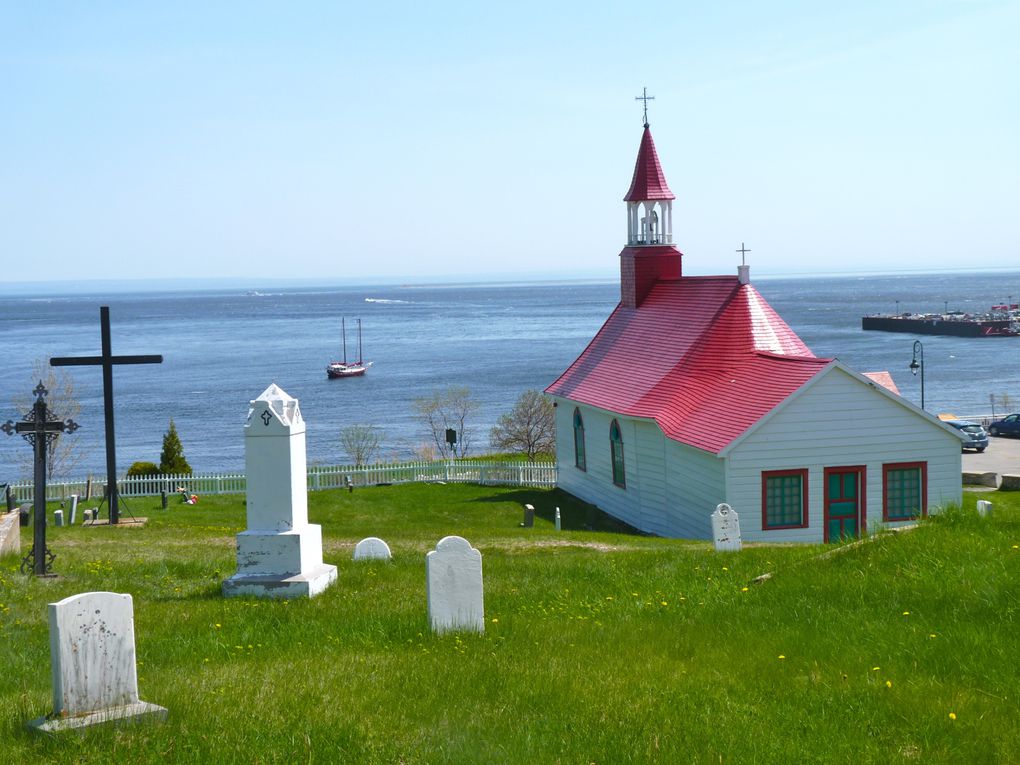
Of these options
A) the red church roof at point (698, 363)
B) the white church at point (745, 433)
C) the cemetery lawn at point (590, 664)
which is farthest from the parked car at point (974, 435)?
the cemetery lawn at point (590, 664)

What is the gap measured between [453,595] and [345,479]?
Answer: 96.1ft

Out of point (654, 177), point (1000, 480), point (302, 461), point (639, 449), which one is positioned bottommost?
point (1000, 480)

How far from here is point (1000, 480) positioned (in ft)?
127

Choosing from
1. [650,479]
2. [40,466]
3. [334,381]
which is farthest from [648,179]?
[334,381]

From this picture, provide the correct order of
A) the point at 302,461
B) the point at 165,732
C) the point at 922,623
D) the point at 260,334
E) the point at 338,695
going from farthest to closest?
the point at 260,334, the point at 302,461, the point at 922,623, the point at 338,695, the point at 165,732

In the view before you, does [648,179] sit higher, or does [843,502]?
[648,179]

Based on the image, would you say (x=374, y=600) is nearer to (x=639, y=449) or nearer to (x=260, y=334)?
(x=639, y=449)

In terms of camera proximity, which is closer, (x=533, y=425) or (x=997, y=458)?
(x=997, y=458)

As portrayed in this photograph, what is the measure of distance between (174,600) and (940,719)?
8.82 m

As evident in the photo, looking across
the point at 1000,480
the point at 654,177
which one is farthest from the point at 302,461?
the point at 1000,480

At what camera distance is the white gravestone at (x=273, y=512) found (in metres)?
13.4

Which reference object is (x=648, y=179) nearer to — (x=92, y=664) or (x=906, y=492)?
(x=906, y=492)

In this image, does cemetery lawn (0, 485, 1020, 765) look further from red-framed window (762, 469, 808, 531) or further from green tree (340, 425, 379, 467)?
green tree (340, 425, 379, 467)

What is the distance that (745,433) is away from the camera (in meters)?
24.4
